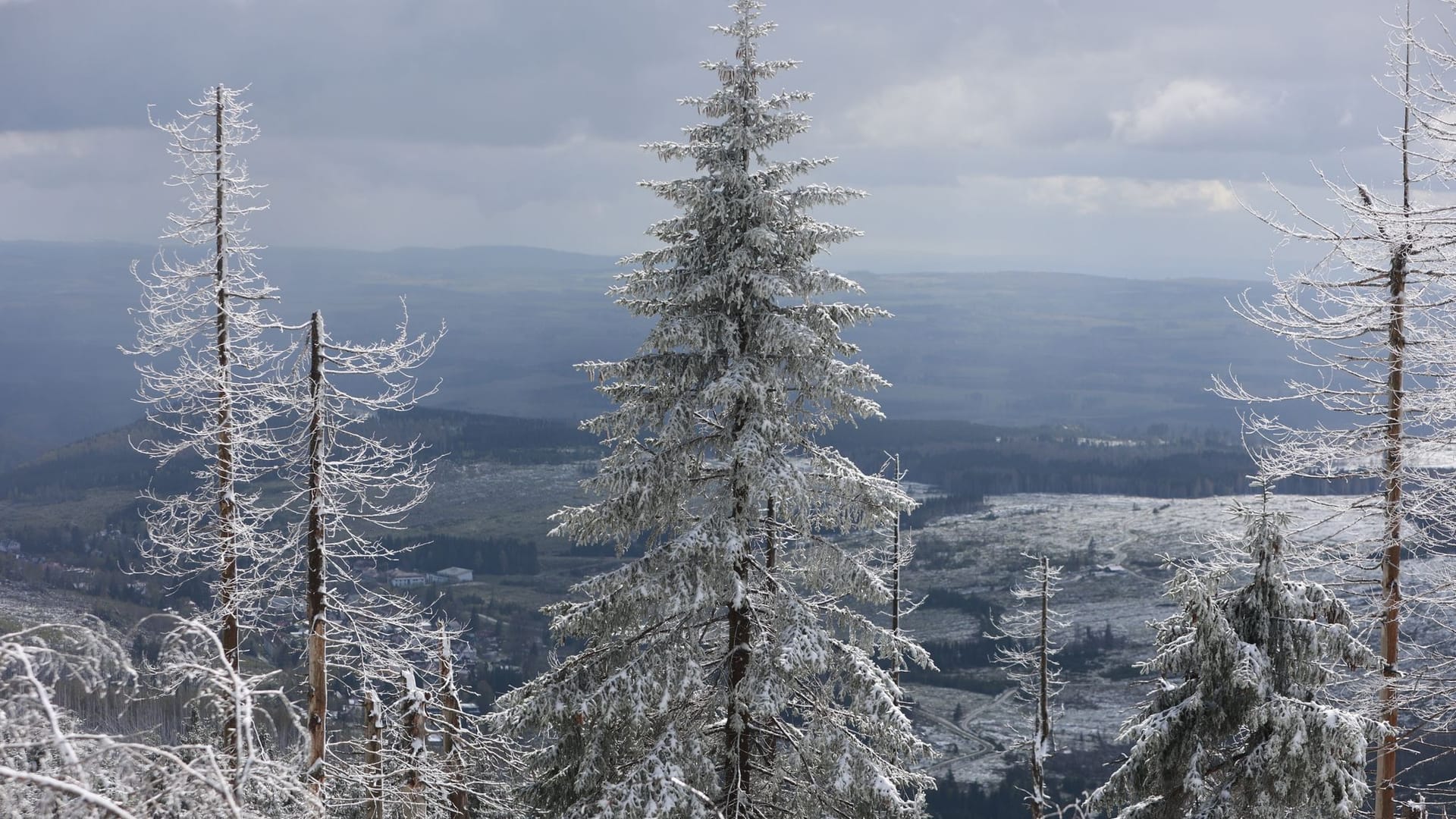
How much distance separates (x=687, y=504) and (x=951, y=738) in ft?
415

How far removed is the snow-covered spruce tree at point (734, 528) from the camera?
14.2 m

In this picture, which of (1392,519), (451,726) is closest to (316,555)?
(451,726)

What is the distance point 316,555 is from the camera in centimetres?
1584

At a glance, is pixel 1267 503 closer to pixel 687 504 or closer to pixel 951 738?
pixel 687 504

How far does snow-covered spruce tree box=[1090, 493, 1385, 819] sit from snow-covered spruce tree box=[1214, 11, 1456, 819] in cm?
78

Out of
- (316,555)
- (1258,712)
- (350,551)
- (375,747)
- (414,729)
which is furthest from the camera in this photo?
(414,729)

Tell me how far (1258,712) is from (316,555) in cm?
1281

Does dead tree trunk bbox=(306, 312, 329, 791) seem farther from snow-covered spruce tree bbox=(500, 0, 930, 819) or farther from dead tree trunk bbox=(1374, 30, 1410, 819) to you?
dead tree trunk bbox=(1374, 30, 1410, 819)

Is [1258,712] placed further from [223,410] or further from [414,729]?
[223,410]

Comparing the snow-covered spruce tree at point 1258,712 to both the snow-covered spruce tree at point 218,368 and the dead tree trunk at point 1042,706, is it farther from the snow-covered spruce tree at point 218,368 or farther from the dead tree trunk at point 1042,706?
the snow-covered spruce tree at point 218,368

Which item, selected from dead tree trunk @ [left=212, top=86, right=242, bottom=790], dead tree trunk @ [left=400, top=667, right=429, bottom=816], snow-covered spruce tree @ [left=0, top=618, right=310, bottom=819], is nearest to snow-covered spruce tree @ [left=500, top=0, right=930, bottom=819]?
dead tree trunk @ [left=400, top=667, right=429, bottom=816]

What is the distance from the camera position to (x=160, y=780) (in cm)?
591

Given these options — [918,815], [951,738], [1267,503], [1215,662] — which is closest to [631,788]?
[918,815]

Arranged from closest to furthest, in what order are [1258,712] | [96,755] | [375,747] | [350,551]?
[96,755]
[1258,712]
[350,551]
[375,747]
